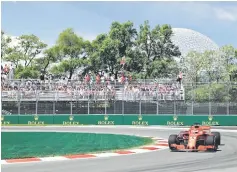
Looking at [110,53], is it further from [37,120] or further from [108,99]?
[37,120]

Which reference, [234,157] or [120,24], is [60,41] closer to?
[120,24]

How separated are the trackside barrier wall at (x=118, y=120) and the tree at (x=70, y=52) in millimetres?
25870

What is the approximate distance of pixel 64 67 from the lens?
64938 mm

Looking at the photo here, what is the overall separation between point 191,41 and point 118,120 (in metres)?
75.9

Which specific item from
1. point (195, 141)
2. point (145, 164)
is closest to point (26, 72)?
point (195, 141)

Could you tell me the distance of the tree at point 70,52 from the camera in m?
64.6

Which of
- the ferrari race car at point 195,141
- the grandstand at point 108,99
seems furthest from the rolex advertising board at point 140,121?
the ferrari race car at point 195,141

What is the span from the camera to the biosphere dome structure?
108 m

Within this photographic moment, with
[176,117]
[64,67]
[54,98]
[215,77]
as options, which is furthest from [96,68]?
[176,117]

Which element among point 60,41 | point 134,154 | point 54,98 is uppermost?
point 60,41

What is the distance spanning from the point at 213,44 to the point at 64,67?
59.1 meters

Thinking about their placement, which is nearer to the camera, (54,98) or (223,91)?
(223,91)

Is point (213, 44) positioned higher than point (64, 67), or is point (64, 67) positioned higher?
point (213, 44)

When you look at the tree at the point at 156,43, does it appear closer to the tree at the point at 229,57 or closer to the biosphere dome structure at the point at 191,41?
the tree at the point at 229,57
